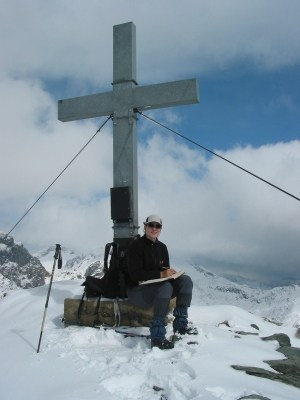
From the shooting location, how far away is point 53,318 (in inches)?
312

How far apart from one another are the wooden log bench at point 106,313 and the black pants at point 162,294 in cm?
36

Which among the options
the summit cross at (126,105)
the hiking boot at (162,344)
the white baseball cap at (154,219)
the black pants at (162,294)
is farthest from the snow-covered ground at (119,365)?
the summit cross at (126,105)

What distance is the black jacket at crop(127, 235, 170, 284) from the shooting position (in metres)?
6.61

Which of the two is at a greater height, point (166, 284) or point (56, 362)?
point (166, 284)

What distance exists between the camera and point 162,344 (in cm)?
582

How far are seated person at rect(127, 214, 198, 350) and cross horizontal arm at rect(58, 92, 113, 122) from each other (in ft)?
10.8

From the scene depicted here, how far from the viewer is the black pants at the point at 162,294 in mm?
6262

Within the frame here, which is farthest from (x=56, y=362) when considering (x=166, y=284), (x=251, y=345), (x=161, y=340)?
(x=251, y=345)

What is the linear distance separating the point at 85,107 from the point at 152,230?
3869 mm

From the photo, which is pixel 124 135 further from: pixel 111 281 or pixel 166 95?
pixel 111 281

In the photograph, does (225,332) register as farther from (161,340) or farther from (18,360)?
(18,360)

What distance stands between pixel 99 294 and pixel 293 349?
334cm

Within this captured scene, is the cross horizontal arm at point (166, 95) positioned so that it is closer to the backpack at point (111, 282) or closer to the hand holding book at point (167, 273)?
the backpack at point (111, 282)

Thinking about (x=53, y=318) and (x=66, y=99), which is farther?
(x=66, y=99)
